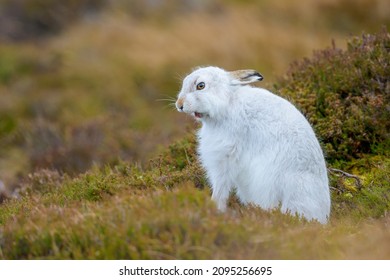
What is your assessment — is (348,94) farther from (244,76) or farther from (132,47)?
(132,47)

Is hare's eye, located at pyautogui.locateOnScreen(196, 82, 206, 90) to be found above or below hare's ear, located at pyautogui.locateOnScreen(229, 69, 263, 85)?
below

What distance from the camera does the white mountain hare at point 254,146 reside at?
23.5 feet

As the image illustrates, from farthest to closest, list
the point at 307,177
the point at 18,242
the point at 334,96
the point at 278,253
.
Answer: the point at 334,96 < the point at 307,177 < the point at 18,242 < the point at 278,253

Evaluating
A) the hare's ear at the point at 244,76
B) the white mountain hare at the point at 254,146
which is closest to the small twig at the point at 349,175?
the white mountain hare at the point at 254,146

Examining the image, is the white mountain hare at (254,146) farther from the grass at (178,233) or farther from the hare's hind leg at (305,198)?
the grass at (178,233)

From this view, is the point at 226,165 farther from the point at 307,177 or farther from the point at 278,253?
the point at 278,253

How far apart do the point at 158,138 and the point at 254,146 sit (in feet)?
20.1

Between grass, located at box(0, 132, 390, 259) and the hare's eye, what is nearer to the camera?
grass, located at box(0, 132, 390, 259)

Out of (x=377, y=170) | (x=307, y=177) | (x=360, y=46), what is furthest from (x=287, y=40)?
(x=307, y=177)

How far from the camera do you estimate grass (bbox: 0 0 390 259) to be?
5.71 meters

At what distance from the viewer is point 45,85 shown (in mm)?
21438

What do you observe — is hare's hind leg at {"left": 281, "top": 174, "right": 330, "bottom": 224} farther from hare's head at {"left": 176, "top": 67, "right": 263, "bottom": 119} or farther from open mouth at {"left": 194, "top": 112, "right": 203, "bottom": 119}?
open mouth at {"left": 194, "top": 112, "right": 203, "bottom": 119}

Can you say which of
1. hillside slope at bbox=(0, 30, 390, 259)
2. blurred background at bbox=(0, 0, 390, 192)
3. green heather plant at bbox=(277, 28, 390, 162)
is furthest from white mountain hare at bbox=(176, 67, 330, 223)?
blurred background at bbox=(0, 0, 390, 192)

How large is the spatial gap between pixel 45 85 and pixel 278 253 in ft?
54.8
